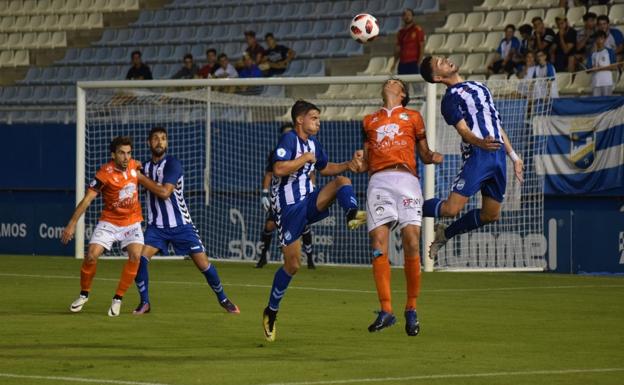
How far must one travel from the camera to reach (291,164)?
38.3 feet

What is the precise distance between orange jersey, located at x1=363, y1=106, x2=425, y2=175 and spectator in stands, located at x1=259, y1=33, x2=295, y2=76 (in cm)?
1548

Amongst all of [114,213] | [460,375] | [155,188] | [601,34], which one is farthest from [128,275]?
[601,34]

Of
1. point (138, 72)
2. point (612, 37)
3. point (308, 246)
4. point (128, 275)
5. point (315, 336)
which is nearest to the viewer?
point (315, 336)

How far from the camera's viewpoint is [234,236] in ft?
80.5

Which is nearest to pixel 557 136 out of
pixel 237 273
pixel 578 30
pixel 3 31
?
pixel 578 30

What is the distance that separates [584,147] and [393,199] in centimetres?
1088

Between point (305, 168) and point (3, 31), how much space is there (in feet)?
84.8

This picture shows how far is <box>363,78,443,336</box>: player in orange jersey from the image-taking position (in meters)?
11.5

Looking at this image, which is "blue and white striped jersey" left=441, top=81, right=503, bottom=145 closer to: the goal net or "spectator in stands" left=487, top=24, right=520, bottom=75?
the goal net

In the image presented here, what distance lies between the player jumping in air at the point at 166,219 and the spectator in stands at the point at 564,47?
406 inches

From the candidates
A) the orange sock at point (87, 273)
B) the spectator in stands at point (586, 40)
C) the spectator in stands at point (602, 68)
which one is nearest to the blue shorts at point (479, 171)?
the orange sock at point (87, 273)

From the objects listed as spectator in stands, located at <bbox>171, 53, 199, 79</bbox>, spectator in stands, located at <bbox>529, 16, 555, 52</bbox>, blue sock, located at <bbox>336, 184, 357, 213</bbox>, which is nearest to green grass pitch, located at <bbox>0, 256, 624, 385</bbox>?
blue sock, located at <bbox>336, 184, 357, 213</bbox>

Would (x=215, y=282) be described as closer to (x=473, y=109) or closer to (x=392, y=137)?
(x=392, y=137)

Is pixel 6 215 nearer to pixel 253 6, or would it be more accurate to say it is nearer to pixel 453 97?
pixel 253 6
